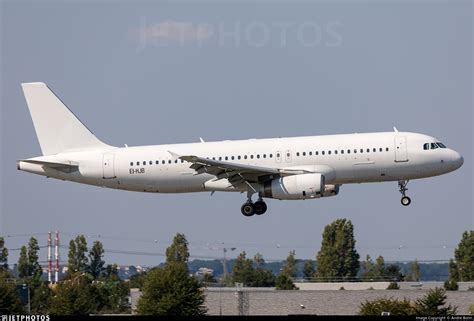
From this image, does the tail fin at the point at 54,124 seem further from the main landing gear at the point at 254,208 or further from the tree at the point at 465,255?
the tree at the point at 465,255

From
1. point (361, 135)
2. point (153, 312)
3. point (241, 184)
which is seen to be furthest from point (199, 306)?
point (361, 135)

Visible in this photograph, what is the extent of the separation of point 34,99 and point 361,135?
26.0m

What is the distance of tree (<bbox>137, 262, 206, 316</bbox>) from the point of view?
96062mm

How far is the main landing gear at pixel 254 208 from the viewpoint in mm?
85438

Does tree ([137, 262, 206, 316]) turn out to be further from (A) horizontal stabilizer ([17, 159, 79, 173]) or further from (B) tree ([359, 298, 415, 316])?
(B) tree ([359, 298, 415, 316])

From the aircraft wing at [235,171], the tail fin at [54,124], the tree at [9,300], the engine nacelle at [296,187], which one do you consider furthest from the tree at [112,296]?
the engine nacelle at [296,187]

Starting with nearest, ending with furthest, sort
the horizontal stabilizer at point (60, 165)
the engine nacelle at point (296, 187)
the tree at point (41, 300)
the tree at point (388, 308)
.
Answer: the engine nacelle at point (296, 187) < the tree at point (388, 308) < the horizontal stabilizer at point (60, 165) < the tree at point (41, 300)

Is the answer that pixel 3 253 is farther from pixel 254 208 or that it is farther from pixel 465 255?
pixel 254 208

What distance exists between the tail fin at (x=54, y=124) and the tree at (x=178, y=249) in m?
96.4

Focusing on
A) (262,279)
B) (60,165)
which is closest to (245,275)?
(262,279)

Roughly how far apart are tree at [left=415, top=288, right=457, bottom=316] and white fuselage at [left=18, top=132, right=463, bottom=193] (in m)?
11.3

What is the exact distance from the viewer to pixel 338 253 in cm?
18650

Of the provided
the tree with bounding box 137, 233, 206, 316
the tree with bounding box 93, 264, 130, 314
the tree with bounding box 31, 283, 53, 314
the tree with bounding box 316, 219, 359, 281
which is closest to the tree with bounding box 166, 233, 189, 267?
the tree with bounding box 316, 219, 359, 281

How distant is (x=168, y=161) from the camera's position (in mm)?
85750
